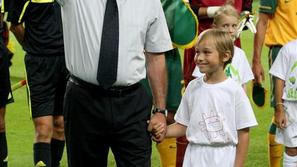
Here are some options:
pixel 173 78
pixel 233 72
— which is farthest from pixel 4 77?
pixel 233 72

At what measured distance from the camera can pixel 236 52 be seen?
6453 mm

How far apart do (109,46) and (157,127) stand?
578mm

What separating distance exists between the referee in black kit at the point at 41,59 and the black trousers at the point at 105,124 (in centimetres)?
208

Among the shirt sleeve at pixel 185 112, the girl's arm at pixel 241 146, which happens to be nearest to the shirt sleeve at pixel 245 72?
the shirt sleeve at pixel 185 112

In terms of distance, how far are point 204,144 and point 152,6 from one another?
887mm

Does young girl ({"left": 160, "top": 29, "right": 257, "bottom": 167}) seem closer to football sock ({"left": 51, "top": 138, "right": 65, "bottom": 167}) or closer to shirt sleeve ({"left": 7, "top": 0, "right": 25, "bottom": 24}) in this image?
Result: shirt sleeve ({"left": 7, "top": 0, "right": 25, "bottom": 24})

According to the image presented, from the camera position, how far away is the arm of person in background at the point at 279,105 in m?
6.82

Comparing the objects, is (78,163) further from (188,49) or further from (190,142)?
(188,49)

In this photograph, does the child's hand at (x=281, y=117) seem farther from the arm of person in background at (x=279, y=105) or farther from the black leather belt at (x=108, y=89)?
the black leather belt at (x=108, y=89)

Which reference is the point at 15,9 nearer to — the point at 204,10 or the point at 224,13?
the point at 204,10

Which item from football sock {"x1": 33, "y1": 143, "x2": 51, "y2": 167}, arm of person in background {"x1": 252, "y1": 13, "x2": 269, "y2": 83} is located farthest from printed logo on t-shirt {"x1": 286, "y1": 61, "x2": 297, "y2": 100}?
football sock {"x1": 33, "y1": 143, "x2": 51, "y2": 167}

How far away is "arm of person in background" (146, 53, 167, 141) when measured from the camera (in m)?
4.98

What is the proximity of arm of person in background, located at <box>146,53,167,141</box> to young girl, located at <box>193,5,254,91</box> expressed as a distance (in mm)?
1125

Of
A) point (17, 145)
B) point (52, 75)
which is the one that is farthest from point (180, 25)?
point (17, 145)
